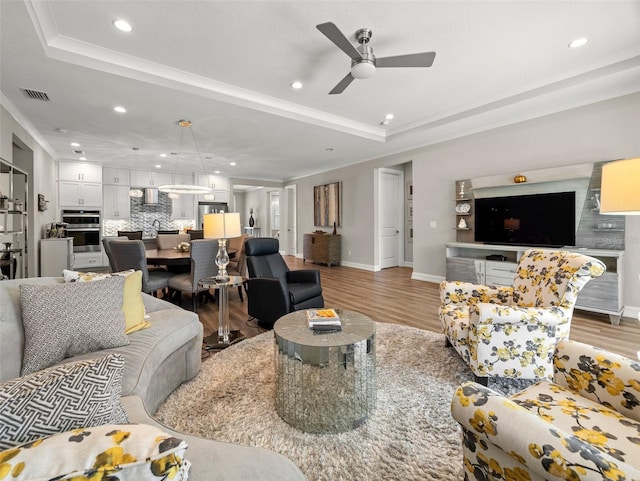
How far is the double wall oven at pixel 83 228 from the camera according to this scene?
6.91 meters

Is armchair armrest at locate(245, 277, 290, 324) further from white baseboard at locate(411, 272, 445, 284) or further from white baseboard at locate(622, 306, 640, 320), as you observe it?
white baseboard at locate(622, 306, 640, 320)

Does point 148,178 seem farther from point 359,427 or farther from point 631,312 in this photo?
point 631,312

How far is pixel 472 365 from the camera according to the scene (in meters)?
2.01

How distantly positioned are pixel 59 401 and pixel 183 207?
8.48 meters

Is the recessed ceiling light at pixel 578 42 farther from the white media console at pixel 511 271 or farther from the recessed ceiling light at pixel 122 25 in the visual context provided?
the recessed ceiling light at pixel 122 25

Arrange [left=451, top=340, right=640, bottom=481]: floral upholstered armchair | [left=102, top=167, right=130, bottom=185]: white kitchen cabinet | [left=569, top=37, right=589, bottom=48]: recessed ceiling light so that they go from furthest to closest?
[left=102, top=167, right=130, bottom=185]: white kitchen cabinet, [left=569, top=37, right=589, bottom=48]: recessed ceiling light, [left=451, top=340, right=640, bottom=481]: floral upholstered armchair

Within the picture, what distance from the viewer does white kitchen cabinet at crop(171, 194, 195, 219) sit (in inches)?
326

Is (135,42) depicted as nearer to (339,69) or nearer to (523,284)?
(339,69)

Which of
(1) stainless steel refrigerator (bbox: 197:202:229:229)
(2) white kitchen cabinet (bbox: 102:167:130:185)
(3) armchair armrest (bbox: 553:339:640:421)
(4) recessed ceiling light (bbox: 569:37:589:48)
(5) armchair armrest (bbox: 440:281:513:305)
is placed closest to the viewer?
(3) armchair armrest (bbox: 553:339:640:421)

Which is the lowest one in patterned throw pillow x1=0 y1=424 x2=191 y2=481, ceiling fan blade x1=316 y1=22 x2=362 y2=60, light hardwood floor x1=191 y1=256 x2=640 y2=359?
light hardwood floor x1=191 y1=256 x2=640 y2=359

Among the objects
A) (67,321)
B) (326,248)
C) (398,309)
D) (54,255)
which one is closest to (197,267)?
(67,321)

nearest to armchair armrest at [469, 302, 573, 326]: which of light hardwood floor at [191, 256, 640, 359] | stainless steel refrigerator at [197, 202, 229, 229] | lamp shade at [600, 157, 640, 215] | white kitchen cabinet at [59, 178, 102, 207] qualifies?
lamp shade at [600, 157, 640, 215]

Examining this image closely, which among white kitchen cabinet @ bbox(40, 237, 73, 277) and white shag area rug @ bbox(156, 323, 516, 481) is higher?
white kitchen cabinet @ bbox(40, 237, 73, 277)

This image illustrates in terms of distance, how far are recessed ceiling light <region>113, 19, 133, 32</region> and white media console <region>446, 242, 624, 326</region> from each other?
4.74 metres
